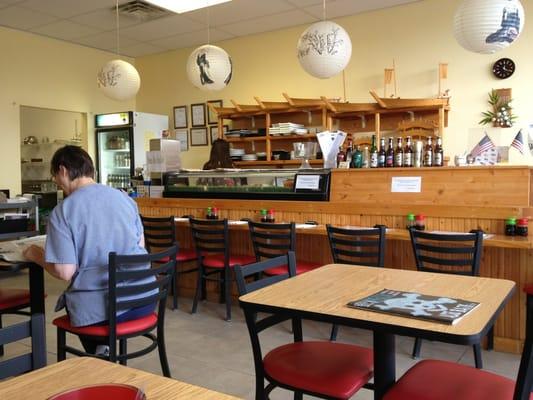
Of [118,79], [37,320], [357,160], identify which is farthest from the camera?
[118,79]

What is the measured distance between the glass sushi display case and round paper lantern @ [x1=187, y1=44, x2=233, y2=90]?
2.83 ft

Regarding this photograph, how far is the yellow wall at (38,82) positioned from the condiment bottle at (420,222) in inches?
215

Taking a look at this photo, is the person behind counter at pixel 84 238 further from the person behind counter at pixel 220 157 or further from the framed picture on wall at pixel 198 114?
the framed picture on wall at pixel 198 114

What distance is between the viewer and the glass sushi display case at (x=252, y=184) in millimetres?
4230

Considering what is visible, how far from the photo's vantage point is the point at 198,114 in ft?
25.5

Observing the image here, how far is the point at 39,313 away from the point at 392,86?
16.5ft

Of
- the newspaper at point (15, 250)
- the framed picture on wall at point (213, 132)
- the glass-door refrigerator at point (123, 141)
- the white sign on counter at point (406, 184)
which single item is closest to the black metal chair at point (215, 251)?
the white sign on counter at point (406, 184)

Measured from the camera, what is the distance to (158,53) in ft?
26.8

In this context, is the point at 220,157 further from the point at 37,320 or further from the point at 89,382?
the point at 89,382

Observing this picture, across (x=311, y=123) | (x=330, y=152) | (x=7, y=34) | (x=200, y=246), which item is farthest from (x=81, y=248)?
(x=7, y=34)

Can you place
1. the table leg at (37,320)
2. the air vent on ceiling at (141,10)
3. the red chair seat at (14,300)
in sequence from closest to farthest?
1. the table leg at (37,320)
2. the red chair seat at (14,300)
3. the air vent on ceiling at (141,10)

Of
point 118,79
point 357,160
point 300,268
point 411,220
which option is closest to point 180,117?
point 118,79

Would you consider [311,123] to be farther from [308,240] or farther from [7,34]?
[7,34]

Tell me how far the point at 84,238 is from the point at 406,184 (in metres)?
2.48
